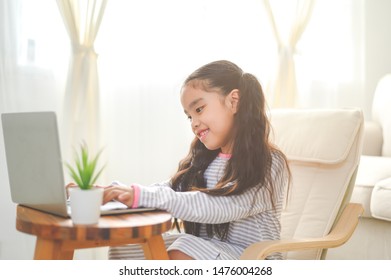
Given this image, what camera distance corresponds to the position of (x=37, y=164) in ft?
4.37

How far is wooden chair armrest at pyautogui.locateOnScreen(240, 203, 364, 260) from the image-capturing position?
4.98ft

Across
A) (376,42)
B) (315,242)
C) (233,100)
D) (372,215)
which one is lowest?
(372,215)

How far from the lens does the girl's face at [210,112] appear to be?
1709mm

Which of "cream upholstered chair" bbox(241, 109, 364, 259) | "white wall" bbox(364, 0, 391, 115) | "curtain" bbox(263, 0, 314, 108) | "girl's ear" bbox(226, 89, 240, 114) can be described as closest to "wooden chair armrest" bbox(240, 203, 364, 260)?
"cream upholstered chair" bbox(241, 109, 364, 259)

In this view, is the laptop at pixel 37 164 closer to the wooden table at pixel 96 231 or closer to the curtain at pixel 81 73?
the wooden table at pixel 96 231

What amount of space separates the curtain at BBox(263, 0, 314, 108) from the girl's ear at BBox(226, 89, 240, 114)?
1466mm

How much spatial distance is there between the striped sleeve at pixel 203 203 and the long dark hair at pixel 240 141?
5 centimetres

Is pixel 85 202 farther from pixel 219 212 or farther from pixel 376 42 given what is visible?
pixel 376 42

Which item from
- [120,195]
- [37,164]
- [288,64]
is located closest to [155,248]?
[120,195]

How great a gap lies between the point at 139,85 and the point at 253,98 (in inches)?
48.4

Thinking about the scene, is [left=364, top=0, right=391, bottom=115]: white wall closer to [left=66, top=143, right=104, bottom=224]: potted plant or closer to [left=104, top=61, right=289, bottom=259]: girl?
[left=104, top=61, right=289, bottom=259]: girl

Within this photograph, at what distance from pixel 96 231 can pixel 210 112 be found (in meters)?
0.63

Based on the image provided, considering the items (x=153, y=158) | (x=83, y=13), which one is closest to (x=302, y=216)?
(x=153, y=158)
